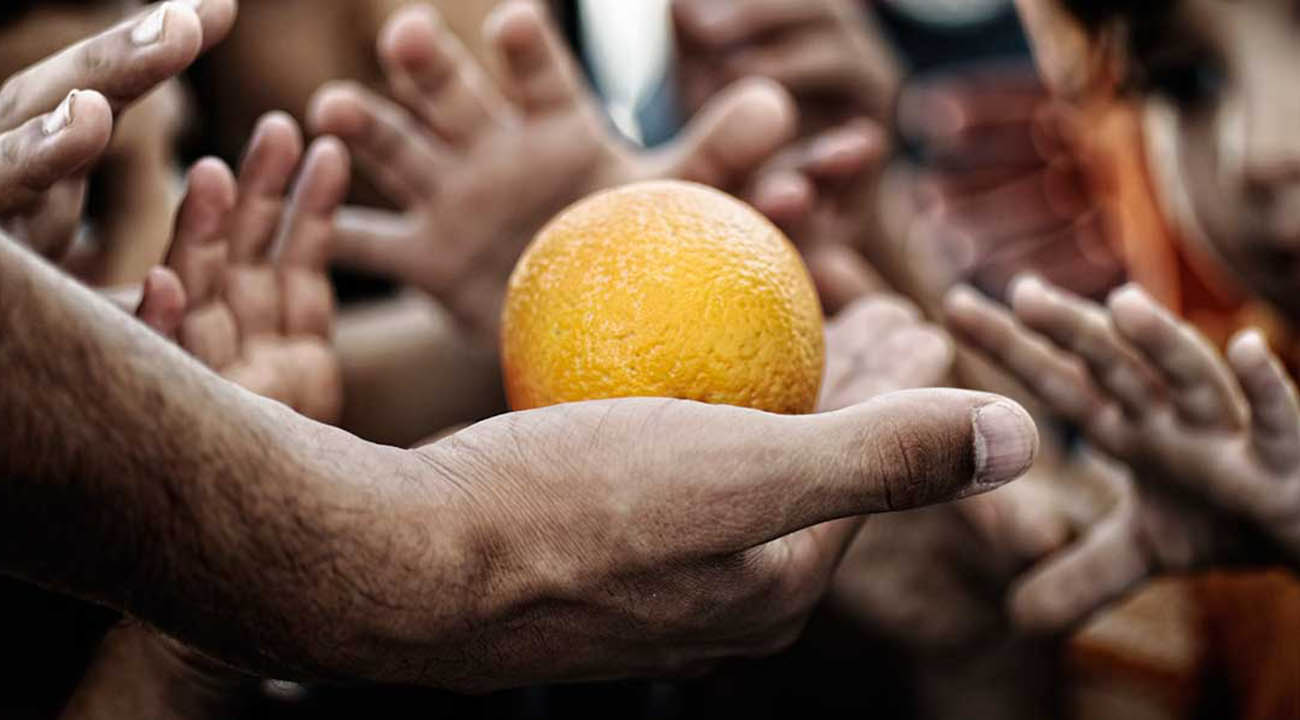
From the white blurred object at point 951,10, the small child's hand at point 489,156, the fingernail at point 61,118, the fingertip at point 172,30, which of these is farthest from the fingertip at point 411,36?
the white blurred object at point 951,10

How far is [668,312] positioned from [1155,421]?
606mm

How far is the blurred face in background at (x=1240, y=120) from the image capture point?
52.7 inches

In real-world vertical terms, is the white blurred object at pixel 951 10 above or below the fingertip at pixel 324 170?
below

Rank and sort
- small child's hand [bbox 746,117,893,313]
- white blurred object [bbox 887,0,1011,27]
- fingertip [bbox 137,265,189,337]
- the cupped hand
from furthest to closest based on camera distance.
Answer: white blurred object [bbox 887,0,1011,27] < small child's hand [bbox 746,117,893,313] < fingertip [bbox 137,265,189,337] < the cupped hand

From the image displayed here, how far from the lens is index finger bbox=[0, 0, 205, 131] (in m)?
0.79

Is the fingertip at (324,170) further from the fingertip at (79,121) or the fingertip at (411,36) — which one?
the fingertip at (79,121)

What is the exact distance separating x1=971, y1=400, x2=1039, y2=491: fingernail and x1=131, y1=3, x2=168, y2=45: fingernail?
2.26ft

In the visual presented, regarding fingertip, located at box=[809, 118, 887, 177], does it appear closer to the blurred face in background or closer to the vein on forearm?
the blurred face in background

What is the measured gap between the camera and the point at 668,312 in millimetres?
814

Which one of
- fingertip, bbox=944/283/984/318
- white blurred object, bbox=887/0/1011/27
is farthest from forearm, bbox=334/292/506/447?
white blurred object, bbox=887/0/1011/27

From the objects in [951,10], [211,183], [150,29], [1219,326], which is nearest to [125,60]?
[150,29]

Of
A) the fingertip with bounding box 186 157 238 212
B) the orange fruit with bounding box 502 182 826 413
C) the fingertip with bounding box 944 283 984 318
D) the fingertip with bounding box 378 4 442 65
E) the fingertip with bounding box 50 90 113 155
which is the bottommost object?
the fingertip with bounding box 944 283 984 318

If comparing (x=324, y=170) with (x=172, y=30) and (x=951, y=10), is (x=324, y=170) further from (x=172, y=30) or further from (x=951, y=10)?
(x=951, y=10)

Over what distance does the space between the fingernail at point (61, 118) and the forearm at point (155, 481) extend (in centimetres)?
19
